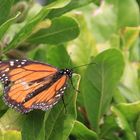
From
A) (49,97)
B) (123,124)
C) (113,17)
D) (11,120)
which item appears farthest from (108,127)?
(113,17)

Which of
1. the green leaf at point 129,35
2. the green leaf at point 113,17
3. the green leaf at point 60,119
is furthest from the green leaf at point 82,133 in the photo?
the green leaf at point 113,17

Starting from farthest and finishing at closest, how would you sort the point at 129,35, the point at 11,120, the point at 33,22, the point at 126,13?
1. the point at 126,13
2. the point at 129,35
3. the point at 33,22
4. the point at 11,120

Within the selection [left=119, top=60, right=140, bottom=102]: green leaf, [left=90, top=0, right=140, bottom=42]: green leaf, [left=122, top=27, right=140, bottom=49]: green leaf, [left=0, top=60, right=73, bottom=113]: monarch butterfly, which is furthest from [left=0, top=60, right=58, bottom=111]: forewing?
[left=90, top=0, right=140, bottom=42]: green leaf

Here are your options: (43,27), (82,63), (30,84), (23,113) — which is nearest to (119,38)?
(82,63)

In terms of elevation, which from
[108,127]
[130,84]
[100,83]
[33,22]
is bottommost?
[130,84]

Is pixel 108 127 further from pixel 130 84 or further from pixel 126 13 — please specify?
pixel 126 13

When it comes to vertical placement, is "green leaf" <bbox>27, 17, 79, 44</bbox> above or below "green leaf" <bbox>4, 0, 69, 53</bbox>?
below

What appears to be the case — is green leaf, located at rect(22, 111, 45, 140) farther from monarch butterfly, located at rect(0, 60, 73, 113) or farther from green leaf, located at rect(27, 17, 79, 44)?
green leaf, located at rect(27, 17, 79, 44)

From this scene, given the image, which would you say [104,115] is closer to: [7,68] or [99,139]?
[99,139]
